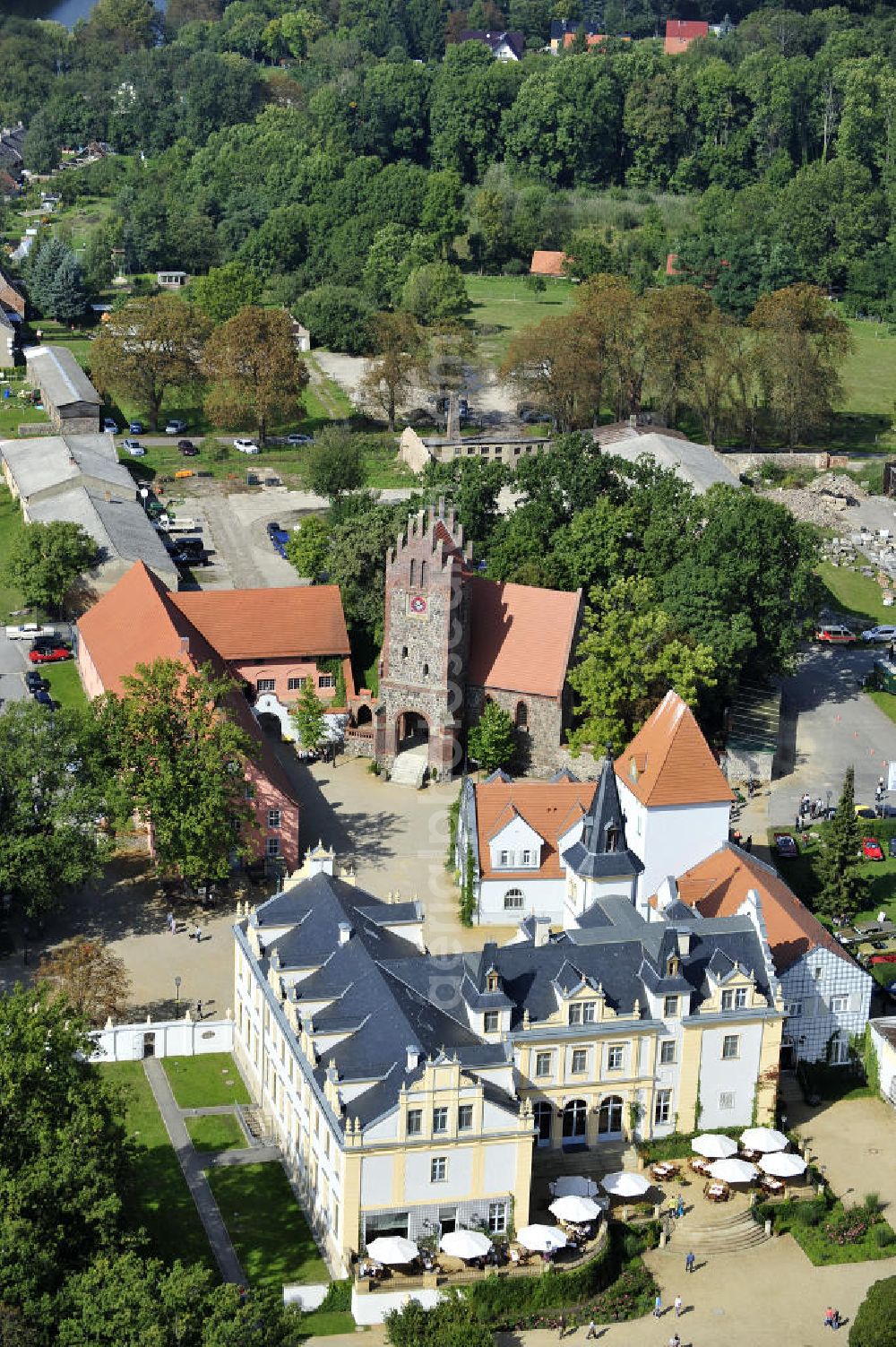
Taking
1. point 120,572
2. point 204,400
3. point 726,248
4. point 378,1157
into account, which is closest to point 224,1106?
point 378,1157

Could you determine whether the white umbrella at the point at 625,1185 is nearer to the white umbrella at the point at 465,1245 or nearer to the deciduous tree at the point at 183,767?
the white umbrella at the point at 465,1245

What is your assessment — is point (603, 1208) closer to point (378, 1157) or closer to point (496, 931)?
point (378, 1157)

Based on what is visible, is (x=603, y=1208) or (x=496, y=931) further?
(x=496, y=931)

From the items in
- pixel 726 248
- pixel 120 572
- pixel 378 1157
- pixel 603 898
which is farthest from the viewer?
pixel 726 248

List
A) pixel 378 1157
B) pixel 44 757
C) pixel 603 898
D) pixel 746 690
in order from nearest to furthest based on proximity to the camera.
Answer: pixel 378 1157 → pixel 603 898 → pixel 44 757 → pixel 746 690

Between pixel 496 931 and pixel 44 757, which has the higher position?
pixel 44 757

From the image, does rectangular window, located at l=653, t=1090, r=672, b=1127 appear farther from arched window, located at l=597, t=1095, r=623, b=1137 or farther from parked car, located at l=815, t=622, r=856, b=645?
parked car, located at l=815, t=622, r=856, b=645

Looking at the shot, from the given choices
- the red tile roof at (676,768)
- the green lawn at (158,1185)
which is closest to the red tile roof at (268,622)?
the red tile roof at (676,768)
